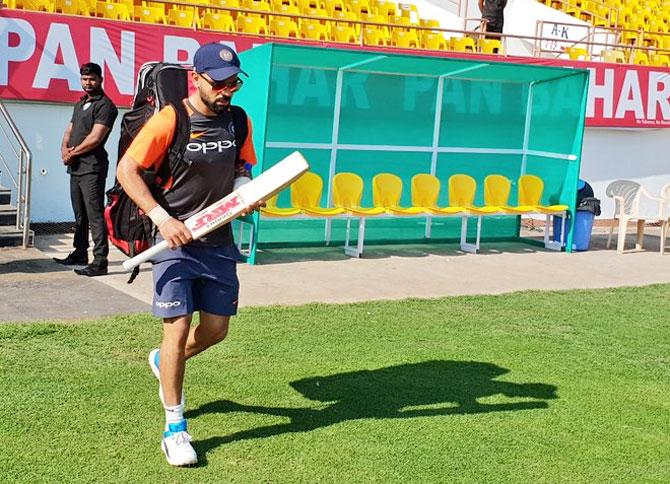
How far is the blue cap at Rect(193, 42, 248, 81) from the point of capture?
15.0 ft

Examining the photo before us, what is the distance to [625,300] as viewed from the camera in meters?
9.91

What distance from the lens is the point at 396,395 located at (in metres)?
6.03

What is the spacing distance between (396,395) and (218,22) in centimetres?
965

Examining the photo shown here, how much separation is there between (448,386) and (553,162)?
28.9ft

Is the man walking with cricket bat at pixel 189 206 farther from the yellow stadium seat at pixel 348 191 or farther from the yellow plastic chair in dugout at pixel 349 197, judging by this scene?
the yellow stadium seat at pixel 348 191

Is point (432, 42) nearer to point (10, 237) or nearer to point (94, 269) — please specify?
point (10, 237)

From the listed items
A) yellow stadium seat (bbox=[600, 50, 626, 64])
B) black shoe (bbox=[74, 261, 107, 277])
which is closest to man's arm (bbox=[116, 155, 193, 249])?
black shoe (bbox=[74, 261, 107, 277])

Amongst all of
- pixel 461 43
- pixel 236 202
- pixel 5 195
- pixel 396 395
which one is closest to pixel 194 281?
pixel 236 202

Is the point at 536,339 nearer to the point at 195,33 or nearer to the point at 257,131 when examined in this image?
the point at 257,131

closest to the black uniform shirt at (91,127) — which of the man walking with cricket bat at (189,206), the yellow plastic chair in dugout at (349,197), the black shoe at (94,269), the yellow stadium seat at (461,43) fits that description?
the black shoe at (94,269)

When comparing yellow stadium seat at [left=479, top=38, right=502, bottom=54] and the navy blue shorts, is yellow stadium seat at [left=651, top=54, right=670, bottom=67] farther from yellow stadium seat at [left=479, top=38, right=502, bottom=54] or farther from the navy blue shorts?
the navy blue shorts

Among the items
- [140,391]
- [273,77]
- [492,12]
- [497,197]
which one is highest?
[492,12]

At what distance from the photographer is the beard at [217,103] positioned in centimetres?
465

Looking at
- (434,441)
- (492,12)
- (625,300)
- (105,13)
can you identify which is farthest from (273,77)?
(434,441)
